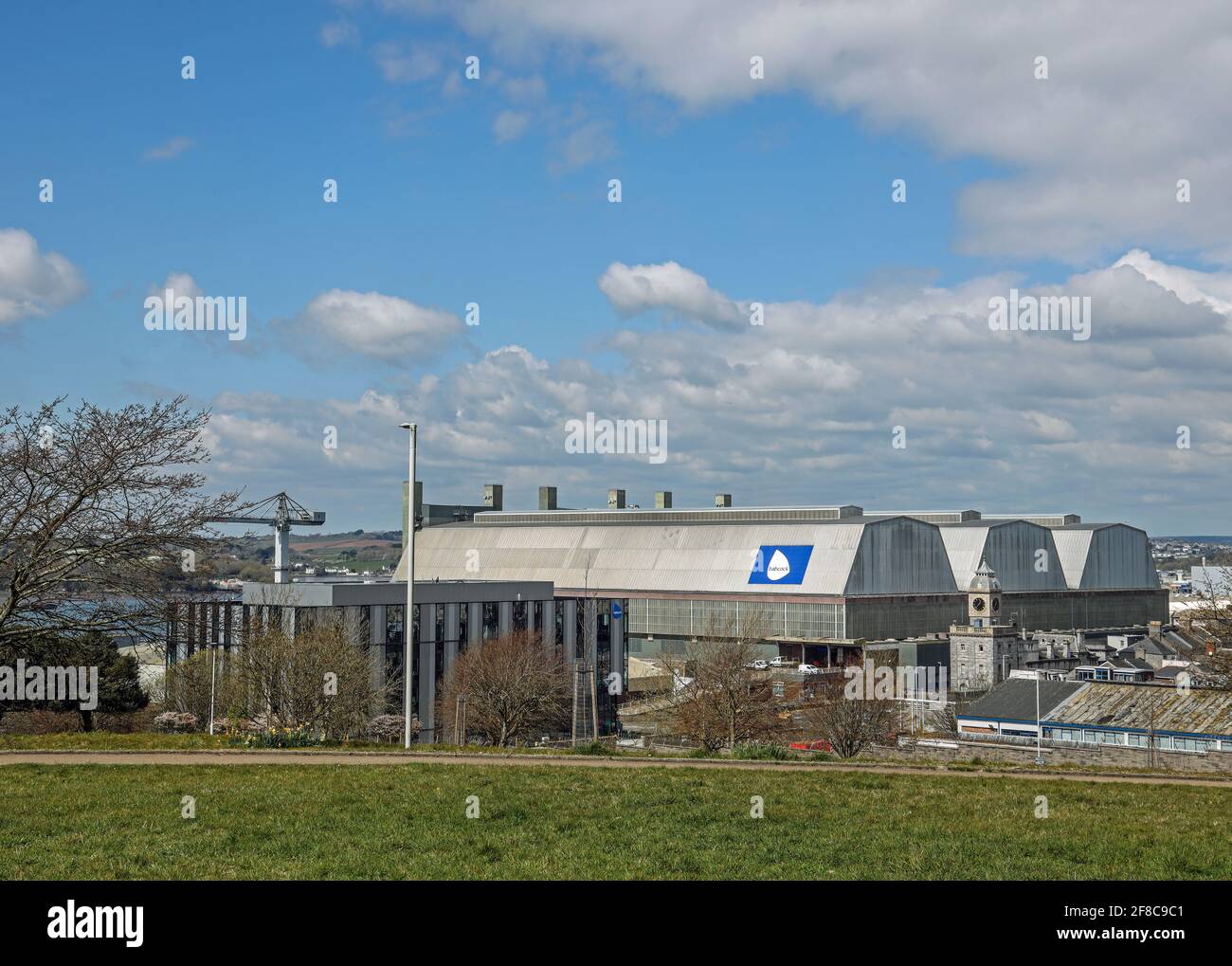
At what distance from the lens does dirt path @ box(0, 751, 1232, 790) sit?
21.9 m

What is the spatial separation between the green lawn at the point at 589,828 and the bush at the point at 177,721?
32701 mm

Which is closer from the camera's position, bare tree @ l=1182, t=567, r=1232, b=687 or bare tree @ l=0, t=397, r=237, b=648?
bare tree @ l=0, t=397, r=237, b=648

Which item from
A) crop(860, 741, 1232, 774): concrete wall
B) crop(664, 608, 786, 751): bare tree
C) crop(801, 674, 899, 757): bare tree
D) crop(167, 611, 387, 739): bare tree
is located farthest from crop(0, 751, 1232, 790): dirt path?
crop(801, 674, 899, 757): bare tree

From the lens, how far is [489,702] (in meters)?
60.4

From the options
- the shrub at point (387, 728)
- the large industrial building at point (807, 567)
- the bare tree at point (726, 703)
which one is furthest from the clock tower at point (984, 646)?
the shrub at point (387, 728)

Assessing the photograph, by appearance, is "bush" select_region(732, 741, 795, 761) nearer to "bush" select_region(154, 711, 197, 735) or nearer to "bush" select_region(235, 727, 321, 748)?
"bush" select_region(235, 727, 321, 748)

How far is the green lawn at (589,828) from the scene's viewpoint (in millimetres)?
11719

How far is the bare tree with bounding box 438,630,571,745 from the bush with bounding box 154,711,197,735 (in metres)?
12.8

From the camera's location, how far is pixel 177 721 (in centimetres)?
5106

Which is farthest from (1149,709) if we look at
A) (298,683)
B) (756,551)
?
(756,551)

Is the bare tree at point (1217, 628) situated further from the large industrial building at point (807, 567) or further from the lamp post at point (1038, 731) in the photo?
the large industrial building at point (807, 567)

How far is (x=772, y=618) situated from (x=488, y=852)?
3939 inches
